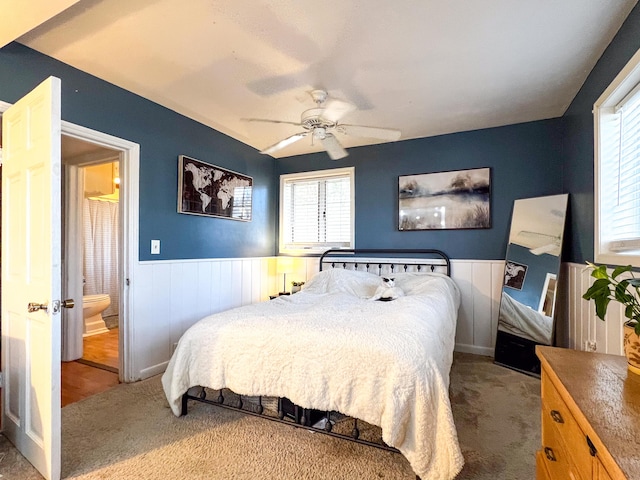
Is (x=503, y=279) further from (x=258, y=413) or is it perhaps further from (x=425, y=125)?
(x=258, y=413)

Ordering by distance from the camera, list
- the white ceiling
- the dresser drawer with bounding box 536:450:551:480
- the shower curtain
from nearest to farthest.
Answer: the dresser drawer with bounding box 536:450:551:480, the white ceiling, the shower curtain

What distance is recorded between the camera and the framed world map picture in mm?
3285

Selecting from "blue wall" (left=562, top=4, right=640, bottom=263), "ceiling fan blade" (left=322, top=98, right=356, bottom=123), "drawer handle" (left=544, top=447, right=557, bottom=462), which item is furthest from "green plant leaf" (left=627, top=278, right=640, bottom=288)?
"ceiling fan blade" (left=322, top=98, right=356, bottom=123)

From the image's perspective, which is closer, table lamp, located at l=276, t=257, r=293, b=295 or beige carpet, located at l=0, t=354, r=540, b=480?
beige carpet, located at l=0, t=354, r=540, b=480

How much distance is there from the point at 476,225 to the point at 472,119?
114 cm

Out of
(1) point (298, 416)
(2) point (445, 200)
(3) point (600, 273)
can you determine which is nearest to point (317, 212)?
(2) point (445, 200)

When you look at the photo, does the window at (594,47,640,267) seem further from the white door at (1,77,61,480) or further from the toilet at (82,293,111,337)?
the toilet at (82,293,111,337)

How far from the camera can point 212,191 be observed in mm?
3643

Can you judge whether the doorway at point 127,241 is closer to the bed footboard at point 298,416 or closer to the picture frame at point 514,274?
the bed footboard at point 298,416

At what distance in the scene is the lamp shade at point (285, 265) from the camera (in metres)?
4.30

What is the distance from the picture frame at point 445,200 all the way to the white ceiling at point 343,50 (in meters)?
0.78

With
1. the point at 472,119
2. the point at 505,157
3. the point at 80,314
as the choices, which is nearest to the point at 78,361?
the point at 80,314

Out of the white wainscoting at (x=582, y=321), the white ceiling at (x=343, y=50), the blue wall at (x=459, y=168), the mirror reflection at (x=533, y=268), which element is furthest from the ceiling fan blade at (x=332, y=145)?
the white wainscoting at (x=582, y=321)

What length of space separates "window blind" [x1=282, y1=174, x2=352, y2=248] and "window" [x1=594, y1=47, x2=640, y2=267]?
2.59 metres
